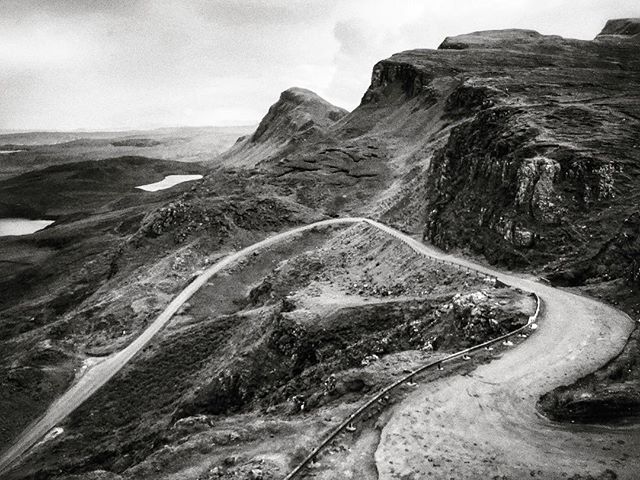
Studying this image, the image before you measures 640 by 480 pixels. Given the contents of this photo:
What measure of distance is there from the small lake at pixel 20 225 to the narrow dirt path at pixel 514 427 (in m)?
151

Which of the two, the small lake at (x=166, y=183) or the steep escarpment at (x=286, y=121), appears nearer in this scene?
the steep escarpment at (x=286, y=121)

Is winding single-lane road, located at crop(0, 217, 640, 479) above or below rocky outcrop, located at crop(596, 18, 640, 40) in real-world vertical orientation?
below

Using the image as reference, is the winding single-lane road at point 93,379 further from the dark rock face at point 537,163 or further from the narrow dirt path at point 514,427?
the narrow dirt path at point 514,427

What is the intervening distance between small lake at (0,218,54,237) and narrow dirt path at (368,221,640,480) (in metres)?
151

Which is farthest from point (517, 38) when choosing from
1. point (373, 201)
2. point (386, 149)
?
point (373, 201)

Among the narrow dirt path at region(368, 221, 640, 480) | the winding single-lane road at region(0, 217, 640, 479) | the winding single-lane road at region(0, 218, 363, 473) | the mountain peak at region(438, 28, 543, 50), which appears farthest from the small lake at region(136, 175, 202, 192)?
the narrow dirt path at region(368, 221, 640, 480)

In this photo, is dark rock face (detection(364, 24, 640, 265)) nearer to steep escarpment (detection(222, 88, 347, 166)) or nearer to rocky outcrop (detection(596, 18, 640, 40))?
rocky outcrop (detection(596, 18, 640, 40))

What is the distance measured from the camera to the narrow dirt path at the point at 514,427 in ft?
54.6

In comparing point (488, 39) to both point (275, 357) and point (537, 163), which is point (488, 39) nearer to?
point (537, 163)

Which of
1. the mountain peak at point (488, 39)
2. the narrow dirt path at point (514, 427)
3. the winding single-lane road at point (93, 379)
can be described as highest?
the mountain peak at point (488, 39)

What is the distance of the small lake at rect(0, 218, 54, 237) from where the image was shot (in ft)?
478

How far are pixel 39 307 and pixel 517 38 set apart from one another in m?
110

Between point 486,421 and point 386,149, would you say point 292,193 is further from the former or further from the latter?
point 486,421

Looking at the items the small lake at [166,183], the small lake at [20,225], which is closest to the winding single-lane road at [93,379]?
the small lake at [20,225]
